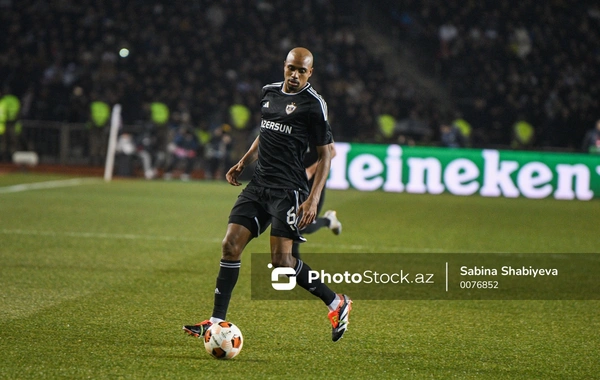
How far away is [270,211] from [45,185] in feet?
46.9

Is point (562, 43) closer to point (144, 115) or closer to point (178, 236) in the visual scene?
point (144, 115)

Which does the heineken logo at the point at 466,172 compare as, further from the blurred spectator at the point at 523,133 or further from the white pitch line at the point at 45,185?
the white pitch line at the point at 45,185

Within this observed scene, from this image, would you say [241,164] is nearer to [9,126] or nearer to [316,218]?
[316,218]

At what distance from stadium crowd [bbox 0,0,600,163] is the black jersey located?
17.9 metres

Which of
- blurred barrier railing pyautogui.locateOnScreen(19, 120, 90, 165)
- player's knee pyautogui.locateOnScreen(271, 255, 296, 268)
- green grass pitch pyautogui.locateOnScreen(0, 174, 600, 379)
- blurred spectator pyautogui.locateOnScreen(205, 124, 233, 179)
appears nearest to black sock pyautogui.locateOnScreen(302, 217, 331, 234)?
green grass pitch pyautogui.locateOnScreen(0, 174, 600, 379)

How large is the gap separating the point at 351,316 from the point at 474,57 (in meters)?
21.3

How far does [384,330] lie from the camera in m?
6.32

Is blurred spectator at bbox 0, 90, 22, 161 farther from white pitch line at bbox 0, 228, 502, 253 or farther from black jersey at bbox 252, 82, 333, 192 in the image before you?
black jersey at bbox 252, 82, 333, 192

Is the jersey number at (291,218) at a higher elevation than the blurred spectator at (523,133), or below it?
below

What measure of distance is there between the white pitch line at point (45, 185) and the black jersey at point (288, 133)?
1228 cm

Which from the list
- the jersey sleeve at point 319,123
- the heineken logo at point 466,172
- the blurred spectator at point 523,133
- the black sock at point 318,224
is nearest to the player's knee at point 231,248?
the jersey sleeve at point 319,123

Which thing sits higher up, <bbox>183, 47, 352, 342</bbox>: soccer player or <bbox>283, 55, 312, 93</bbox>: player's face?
<bbox>283, 55, 312, 93</bbox>: player's face

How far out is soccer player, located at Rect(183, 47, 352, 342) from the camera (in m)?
5.65

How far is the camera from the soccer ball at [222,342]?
5309mm
